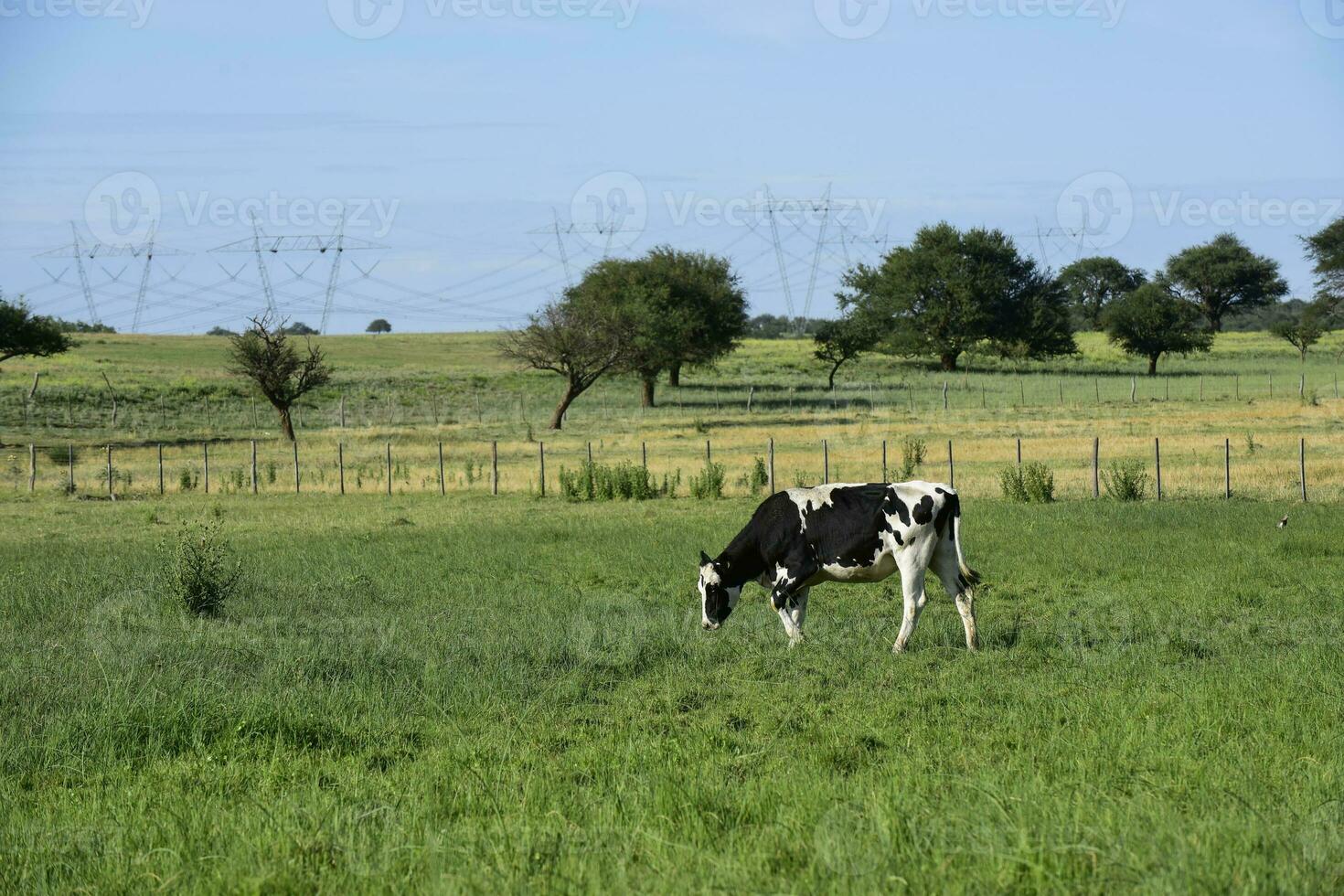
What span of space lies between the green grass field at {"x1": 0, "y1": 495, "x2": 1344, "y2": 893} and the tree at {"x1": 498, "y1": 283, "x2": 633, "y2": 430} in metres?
42.0

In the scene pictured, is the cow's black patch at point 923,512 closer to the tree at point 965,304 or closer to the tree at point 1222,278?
the tree at point 965,304

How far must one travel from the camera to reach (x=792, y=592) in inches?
506

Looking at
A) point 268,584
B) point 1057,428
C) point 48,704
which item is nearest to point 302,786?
point 48,704

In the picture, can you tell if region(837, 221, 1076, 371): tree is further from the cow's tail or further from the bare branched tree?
the cow's tail

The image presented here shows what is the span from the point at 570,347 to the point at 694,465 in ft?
74.2

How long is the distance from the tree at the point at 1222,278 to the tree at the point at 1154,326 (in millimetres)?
19649

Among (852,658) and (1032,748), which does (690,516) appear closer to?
(852,658)

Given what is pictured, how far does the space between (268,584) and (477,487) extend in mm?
17373

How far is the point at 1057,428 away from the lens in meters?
47.5

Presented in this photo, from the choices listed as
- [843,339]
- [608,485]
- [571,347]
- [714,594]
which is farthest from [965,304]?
[714,594]

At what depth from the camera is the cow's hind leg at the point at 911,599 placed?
11953 mm

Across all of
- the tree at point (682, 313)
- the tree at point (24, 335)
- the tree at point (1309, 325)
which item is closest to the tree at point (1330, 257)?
the tree at point (1309, 325)

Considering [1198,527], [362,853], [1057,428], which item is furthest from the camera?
[1057,428]

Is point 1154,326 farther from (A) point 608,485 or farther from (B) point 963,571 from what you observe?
(B) point 963,571
